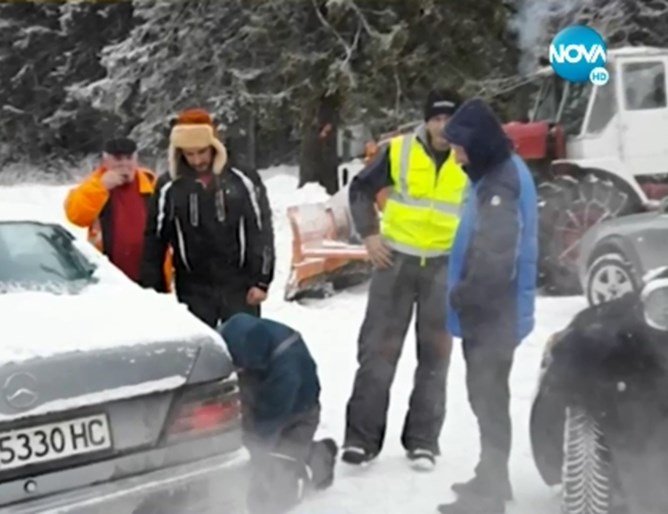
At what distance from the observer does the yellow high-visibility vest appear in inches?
162

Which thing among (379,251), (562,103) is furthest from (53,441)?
(562,103)

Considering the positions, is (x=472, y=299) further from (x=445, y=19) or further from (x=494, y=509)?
(x=445, y=19)

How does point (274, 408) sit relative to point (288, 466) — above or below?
above

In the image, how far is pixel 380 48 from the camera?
1475cm

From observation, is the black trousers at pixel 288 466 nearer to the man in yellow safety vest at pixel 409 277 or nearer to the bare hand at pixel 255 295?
the man in yellow safety vest at pixel 409 277

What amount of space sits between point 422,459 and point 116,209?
1941mm

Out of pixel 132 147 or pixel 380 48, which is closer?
pixel 132 147

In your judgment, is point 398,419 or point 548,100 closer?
point 398,419

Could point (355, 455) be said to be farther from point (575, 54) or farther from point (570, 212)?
point (575, 54)

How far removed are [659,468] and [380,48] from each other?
12418 millimetres

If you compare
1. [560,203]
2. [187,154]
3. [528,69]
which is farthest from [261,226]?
[528,69]

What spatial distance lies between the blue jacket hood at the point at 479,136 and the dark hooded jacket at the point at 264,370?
3.40 ft

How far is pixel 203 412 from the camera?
8.91ft

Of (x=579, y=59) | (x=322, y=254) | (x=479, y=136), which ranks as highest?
(x=579, y=59)
